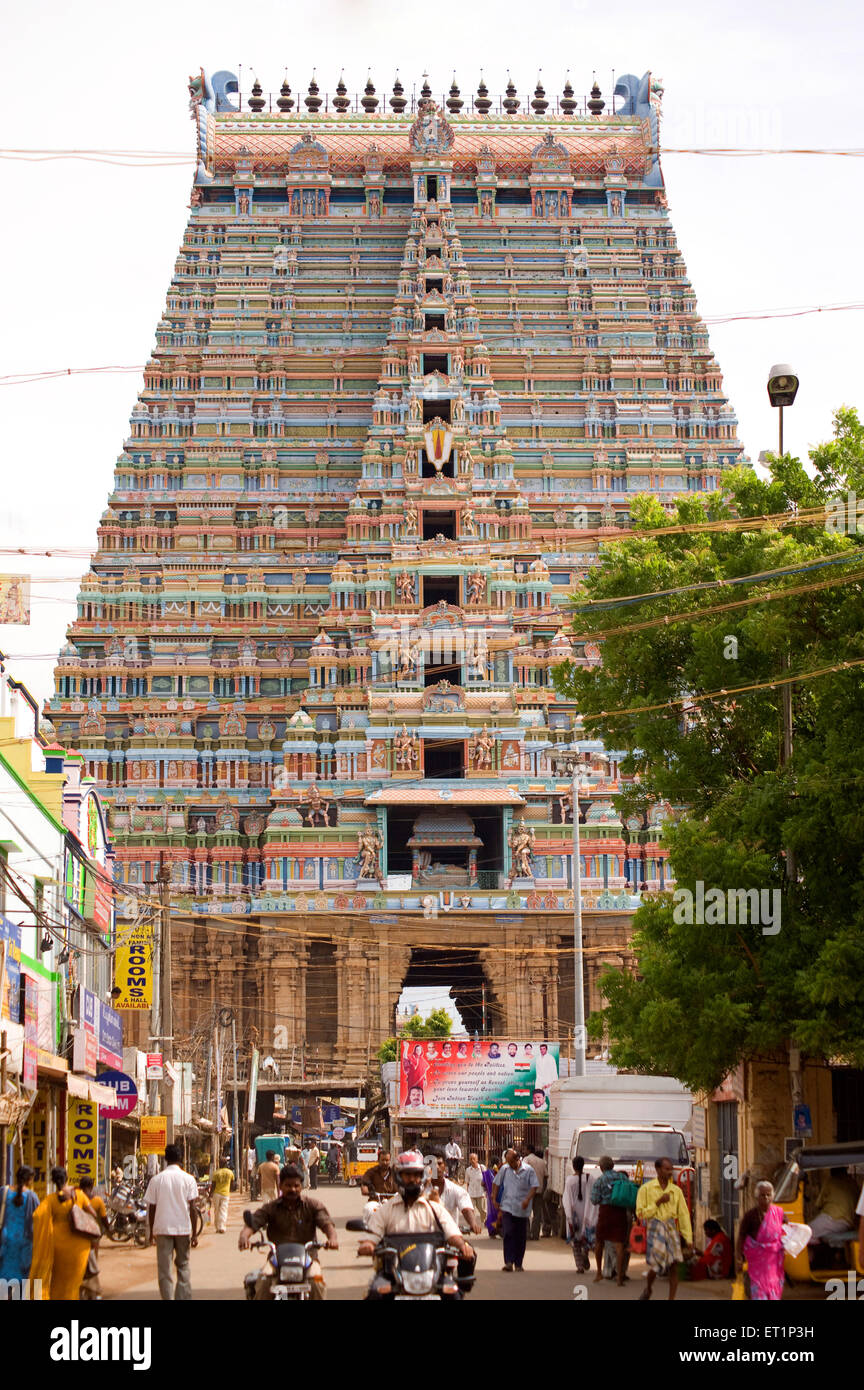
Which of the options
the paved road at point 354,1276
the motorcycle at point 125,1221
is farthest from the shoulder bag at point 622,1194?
the motorcycle at point 125,1221

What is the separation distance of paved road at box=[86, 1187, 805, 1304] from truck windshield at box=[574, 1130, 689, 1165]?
1.66 metres

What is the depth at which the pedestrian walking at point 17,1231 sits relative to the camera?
2159 cm

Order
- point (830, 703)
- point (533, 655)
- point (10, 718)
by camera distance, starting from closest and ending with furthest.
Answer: point (830, 703) → point (10, 718) → point (533, 655)

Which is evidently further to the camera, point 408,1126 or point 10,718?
point 408,1126

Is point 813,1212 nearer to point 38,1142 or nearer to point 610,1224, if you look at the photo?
point 610,1224

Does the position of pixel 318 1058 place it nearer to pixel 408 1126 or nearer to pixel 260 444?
pixel 408 1126

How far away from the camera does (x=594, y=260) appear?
322 feet

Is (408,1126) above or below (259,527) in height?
below

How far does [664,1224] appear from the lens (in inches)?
975

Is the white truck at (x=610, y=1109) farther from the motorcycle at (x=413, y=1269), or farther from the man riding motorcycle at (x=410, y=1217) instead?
the motorcycle at (x=413, y=1269)
